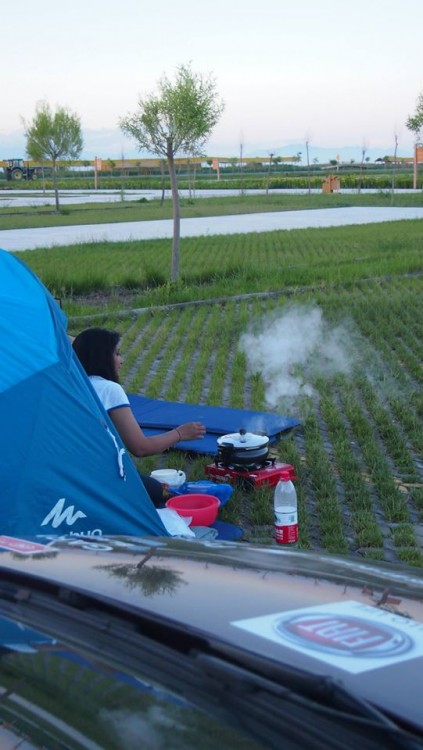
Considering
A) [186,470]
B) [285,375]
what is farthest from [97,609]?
[285,375]

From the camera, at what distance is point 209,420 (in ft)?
21.0

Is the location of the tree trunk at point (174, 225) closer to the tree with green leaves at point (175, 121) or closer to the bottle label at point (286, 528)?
the tree with green leaves at point (175, 121)

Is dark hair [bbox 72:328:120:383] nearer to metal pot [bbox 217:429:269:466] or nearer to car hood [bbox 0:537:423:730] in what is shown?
metal pot [bbox 217:429:269:466]

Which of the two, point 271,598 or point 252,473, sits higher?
point 271,598

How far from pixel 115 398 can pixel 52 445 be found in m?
0.73

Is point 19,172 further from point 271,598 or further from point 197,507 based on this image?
point 271,598

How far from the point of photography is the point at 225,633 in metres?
1.58

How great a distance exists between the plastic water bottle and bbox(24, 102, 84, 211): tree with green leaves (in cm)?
3236

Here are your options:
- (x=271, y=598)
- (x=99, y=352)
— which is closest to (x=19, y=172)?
(x=99, y=352)

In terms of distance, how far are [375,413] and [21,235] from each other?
1922 centimetres

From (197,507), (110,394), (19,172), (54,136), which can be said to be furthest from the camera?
(19,172)

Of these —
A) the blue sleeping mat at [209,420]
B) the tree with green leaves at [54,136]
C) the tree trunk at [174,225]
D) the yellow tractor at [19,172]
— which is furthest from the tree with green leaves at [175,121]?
the yellow tractor at [19,172]

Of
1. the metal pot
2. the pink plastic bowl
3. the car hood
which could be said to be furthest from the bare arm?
the car hood

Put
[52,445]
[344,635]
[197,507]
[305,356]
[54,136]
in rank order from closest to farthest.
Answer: [344,635], [52,445], [197,507], [305,356], [54,136]
